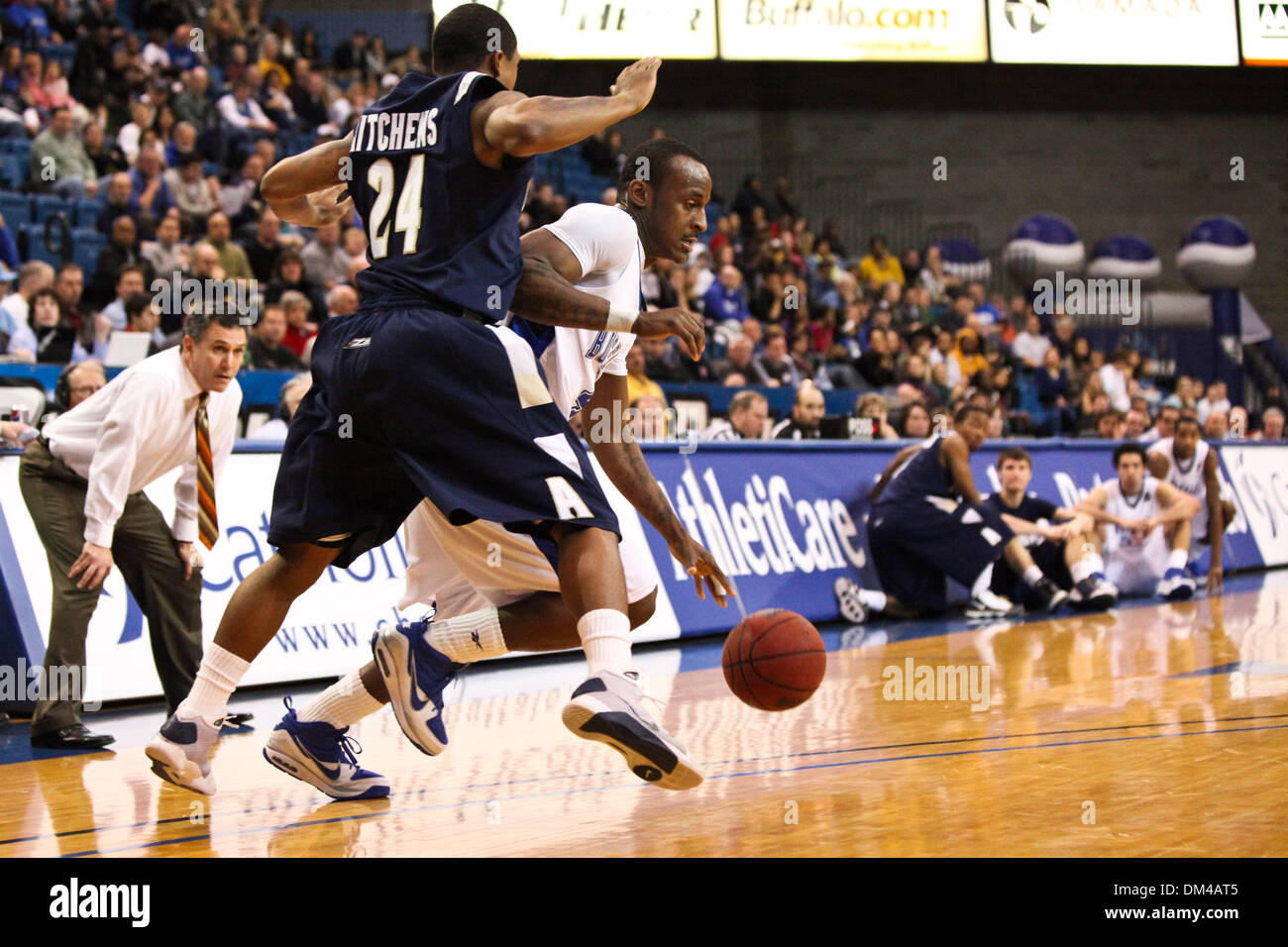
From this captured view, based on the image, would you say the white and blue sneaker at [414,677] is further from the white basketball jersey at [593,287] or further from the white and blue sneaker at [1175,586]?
the white and blue sneaker at [1175,586]

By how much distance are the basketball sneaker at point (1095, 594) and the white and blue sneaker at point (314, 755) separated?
7631mm

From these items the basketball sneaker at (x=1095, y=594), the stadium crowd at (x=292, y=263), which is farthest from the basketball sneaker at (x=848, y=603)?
the basketball sneaker at (x=1095, y=594)

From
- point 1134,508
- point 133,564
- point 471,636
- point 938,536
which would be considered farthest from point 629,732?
point 1134,508

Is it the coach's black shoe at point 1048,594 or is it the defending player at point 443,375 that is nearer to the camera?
the defending player at point 443,375

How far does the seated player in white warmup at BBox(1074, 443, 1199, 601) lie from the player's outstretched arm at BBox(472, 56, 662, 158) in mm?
8884

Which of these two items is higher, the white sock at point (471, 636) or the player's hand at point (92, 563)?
the player's hand at point (92, 563)

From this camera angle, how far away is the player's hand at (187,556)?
19.4 ft

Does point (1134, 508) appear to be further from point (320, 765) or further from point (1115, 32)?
point (1115, 32)

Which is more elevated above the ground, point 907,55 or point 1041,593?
point 907,55

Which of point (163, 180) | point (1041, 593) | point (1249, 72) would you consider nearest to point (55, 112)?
point (163, 180)

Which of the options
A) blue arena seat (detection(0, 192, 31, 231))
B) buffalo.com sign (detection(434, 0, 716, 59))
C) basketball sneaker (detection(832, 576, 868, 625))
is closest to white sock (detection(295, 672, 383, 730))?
basketball sneaker (detection(832, 576, 868, 625))
